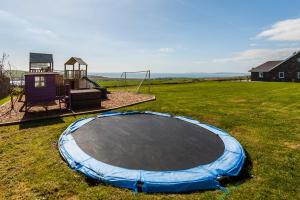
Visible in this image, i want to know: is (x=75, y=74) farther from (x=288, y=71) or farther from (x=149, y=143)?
(x=288, y=71)

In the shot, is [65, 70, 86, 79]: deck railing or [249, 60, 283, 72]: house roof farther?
[249, 60, 283, 72]: house roof

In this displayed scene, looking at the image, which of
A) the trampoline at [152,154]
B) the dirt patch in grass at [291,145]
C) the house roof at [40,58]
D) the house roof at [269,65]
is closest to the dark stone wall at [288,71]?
the house roof at [269,65]

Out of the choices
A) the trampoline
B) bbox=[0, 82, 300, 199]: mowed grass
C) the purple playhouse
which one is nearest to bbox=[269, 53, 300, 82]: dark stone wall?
bbox=[0, 82, 300, 199]: mowed grass

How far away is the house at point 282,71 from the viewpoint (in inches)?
1652

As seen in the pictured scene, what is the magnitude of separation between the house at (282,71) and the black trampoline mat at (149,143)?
42479 millimetres

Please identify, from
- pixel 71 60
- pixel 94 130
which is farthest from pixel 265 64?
pixel 94 130

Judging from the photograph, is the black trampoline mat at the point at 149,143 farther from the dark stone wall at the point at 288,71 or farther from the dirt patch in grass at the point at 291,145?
the dark stone wall at the point at 288,71

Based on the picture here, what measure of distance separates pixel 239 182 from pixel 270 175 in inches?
32.0

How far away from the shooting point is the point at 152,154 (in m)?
5.40

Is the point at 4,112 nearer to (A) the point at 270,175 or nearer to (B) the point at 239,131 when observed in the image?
(B) the point at 239,131

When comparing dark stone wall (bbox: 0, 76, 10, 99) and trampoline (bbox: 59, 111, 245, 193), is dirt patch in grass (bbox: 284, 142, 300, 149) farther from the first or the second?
dark stone wall (bbox: 0, 76, 10, 99)

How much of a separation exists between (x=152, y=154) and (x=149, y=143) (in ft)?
2.37

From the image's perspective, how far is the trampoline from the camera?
4277mm

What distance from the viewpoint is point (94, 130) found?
23.6 feet
